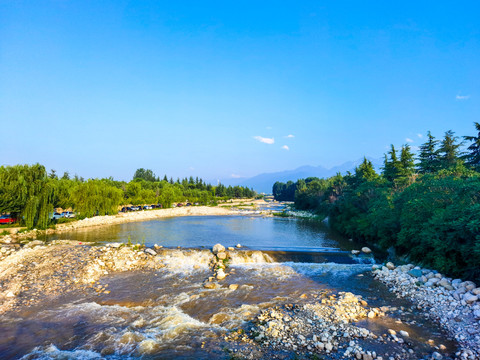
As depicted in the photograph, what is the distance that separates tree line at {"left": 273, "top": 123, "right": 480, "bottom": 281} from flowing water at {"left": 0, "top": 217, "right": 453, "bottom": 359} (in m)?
3.18

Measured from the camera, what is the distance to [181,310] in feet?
33.2

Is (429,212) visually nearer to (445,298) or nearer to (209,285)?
(445,298)

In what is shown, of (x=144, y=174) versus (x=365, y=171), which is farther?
(x=144, y=174)

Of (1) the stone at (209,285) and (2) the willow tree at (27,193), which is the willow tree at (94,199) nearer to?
(2) the willow tree at (27,193)

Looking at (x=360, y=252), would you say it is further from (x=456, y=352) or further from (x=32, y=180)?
(x=32, y=180)

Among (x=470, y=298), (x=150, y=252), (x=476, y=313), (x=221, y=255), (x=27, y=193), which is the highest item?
(x=27, y=193)

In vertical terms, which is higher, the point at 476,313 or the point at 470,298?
the point at 470,298

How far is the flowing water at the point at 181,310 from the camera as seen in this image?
769cm

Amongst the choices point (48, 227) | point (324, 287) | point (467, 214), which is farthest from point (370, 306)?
point (48, 227)

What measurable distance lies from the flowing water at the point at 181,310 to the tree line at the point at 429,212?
10.4ft

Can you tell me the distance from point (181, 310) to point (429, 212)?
14080mm

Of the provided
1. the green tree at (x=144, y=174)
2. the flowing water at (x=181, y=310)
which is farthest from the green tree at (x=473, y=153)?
the green tree at (x=144, y=174)

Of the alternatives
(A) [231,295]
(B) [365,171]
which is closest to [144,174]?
(B) [365,171]

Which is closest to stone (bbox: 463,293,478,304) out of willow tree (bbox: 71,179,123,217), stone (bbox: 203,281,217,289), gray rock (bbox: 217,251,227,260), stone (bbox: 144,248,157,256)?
stone (bbox: 203,281,217,289)
